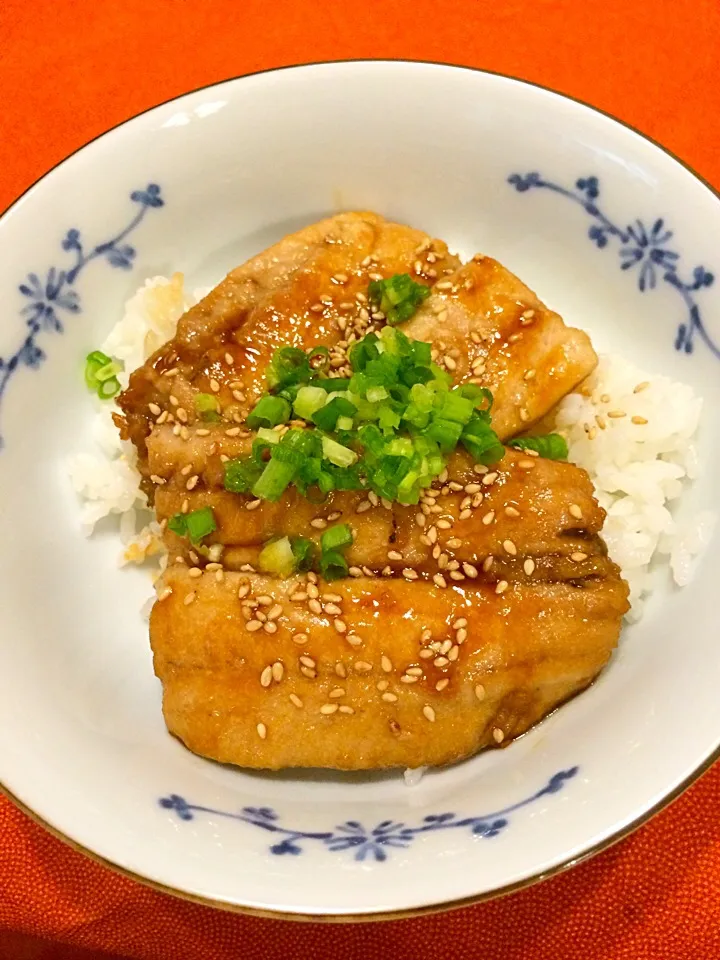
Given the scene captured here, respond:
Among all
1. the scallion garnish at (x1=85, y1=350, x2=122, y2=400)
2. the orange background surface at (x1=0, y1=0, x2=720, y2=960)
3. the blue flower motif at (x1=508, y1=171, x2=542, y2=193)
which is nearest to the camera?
the blue flower motif at (x1=508, y1=171, x2=542, y2=193)

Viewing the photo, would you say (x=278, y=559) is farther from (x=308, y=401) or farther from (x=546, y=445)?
(x=546, y=445)

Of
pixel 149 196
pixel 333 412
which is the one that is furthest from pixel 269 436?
pixel 149 196

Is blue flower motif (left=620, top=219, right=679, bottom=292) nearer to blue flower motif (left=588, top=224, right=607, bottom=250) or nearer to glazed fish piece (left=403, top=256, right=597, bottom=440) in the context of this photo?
blue flower motif (left=588, top=224, right=607, bottom=250)

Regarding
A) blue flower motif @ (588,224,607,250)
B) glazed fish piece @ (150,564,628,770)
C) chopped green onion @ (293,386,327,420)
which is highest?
blue flower motif @ (588,224,607,250)

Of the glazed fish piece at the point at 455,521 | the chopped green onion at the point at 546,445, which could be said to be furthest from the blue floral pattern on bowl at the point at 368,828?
the chopped green onion at the point at 546,445

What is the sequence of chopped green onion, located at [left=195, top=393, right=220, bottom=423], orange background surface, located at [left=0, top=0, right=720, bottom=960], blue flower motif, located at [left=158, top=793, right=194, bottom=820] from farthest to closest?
orange background surface, located at [left=0, top=0, right=720, bottom=960] → chopped green onion, located at [left=195, top=393, right=220, bottom=423] → blue flower motif, located at [left=158, top=793, right=194, bottom=820]

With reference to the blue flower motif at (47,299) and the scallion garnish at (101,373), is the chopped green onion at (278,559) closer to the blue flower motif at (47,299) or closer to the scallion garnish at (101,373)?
the scallion garnish at (101,373)

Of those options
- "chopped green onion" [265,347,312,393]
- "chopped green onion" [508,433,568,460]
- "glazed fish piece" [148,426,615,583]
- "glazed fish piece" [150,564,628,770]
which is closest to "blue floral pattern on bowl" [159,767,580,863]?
"glazed fish piece" [150,564,628,770]
